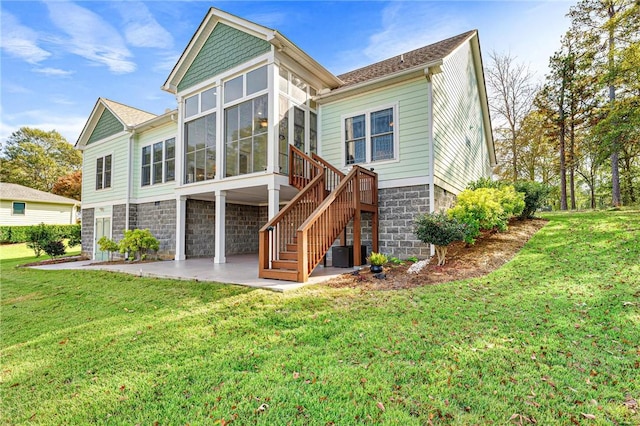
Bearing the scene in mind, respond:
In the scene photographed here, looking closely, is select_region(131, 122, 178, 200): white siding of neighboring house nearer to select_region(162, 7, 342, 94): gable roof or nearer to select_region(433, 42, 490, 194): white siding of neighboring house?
select_region(162, 7, 342, 94): gable roof

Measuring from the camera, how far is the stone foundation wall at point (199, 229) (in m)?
11.9

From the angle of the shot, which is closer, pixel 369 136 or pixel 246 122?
pixel 369 136

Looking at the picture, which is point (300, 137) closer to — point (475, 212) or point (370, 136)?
point (370, 136)

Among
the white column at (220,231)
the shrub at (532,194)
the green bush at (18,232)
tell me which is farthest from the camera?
the green bush at (18,232)

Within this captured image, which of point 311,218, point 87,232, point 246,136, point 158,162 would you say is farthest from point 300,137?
point 87,232

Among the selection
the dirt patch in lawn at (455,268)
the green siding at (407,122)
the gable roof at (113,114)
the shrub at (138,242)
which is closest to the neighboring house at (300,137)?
the green siding at (407,122)

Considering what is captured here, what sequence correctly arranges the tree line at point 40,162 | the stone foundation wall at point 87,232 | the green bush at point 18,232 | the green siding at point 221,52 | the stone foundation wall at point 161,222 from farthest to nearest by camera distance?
the tree line at point 40,162 < the green bush at point 18,232 < the stone foundation wall at point 87,232 < the stone foundation wall at point 161,222 < the green siding at point 221,52

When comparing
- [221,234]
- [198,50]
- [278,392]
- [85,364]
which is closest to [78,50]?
[198,50]

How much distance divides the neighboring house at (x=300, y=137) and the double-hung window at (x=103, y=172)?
392cm

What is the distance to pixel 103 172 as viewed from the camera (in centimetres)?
1480

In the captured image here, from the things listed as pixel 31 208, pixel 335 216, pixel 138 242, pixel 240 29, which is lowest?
pixel 138 242

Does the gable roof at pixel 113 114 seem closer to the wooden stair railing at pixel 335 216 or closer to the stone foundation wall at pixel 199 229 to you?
the stone foundation wall at pixel 199 229

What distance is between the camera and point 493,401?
242cm

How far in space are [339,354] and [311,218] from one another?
3.19m
